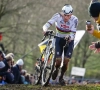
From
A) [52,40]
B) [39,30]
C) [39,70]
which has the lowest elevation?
[39,70]

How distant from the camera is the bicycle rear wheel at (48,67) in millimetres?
10195

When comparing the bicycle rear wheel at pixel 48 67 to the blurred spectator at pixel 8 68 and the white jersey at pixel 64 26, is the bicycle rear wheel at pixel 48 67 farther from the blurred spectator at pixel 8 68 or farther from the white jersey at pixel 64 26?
the blurred spectator at pixel 8 68

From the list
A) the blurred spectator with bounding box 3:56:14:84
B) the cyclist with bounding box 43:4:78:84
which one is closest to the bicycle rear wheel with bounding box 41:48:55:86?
the cyclist with bounding box 43:4:78:84

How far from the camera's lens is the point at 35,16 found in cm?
2859

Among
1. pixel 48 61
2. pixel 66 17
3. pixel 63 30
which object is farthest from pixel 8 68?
pixel 66 17

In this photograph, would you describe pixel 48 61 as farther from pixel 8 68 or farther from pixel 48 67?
pixel 8 68

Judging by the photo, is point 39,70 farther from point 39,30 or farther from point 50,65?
point 39,30

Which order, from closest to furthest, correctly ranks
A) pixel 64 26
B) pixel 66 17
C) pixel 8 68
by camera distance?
pixel 66 17, pixel 64 26, pixel 8 68

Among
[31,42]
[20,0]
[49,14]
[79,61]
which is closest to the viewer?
[20,0]

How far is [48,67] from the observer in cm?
1069

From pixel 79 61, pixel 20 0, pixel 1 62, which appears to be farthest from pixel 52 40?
pixel 79 61

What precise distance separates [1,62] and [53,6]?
15.2 m

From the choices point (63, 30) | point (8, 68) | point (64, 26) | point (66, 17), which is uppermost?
point (66, 17)

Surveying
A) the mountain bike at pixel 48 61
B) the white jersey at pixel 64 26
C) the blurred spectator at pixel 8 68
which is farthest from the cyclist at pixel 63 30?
the blurred spectator at pixel 8 68
